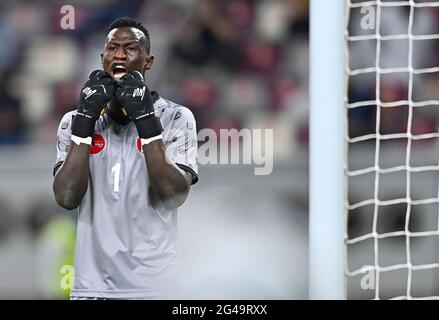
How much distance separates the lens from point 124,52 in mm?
1697

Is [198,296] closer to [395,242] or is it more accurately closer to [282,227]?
[282,227]

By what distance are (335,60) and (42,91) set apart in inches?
67.8

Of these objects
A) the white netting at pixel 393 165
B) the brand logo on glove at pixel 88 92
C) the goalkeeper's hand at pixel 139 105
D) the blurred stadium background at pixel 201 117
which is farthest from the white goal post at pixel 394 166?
the brand logo on glove at pixel 88 92

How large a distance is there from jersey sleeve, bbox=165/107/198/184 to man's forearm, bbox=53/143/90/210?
6.4 inches

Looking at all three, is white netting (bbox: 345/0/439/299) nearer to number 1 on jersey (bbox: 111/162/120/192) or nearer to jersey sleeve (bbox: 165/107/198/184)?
jersey sleeve (bbox: 165/107/198/184)

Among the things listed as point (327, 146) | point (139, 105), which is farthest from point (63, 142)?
point (327, 146)

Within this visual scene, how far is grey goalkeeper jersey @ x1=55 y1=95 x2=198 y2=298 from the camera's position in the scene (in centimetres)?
151

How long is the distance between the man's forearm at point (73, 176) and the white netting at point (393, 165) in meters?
0.90

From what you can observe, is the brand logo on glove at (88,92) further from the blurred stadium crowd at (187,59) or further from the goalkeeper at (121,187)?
the blurred stadium crowd at (187,59)

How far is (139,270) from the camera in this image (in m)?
1.52

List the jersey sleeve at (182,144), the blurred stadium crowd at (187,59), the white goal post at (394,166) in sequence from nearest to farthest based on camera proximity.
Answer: the jersey sleeve at (182,144), the white goal post at (394,166), the blurred stadium crowd at (187,59)

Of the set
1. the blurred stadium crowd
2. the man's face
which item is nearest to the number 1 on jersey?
the man's face

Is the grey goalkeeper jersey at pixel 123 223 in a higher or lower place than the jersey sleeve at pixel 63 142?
lower

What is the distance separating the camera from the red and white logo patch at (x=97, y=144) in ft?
5.19
